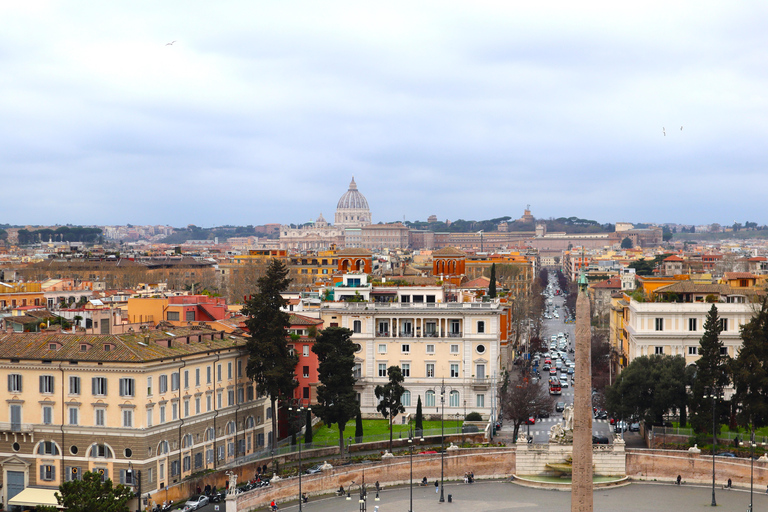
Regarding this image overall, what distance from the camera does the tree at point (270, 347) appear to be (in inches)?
2283

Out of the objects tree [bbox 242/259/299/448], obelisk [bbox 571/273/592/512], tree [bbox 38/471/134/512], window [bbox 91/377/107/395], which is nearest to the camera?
obelisk [bbox 571/273/592/512]

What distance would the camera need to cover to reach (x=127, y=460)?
4950 centimetres

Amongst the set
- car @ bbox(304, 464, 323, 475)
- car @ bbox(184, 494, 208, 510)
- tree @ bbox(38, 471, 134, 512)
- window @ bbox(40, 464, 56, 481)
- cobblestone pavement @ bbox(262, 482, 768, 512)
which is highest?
tree @ bbox(38, 471, 134, 512)

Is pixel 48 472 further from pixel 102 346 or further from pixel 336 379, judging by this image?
pixel 336 379

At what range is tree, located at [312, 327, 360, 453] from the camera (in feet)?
190

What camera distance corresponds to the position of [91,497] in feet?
141

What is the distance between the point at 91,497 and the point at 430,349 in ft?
98.3

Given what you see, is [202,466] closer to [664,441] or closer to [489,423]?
[489,423]

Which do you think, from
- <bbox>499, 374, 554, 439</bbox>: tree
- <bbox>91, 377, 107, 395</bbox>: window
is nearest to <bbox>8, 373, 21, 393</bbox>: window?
<bbox>91, 377, 107, 395</bbox>: window

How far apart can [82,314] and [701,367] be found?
36096 millimetres

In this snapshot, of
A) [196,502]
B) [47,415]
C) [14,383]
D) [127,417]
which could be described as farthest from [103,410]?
[196,502]

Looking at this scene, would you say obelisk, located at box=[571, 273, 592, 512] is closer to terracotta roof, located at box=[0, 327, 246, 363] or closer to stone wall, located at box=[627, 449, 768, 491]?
stone wall, located at box=[627, 449, 768, 491]

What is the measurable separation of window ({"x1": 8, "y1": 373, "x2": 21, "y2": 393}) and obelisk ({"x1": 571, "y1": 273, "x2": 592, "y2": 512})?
27.5 m

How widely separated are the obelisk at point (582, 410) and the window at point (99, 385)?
23161mm
